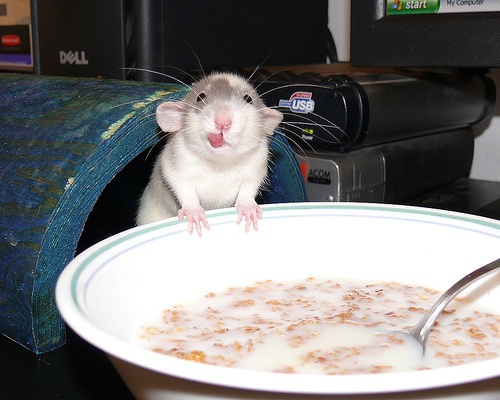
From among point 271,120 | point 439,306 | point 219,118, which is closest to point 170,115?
point 219,118

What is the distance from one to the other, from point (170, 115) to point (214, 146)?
93mm

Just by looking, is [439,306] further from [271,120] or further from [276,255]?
[271,120]

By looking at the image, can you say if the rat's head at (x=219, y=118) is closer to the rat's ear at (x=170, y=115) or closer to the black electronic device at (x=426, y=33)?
the rat's ear at (x=170, y=115)

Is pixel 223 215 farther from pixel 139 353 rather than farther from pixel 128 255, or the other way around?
pixel 139 353

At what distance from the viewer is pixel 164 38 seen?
1.42 meters

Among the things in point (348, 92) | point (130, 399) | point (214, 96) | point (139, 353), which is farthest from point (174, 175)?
point (139, 353)

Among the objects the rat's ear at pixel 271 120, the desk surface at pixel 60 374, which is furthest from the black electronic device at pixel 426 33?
the desk surface at pixel 60 374

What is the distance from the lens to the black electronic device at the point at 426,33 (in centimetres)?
108

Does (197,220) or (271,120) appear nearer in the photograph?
(197,220)

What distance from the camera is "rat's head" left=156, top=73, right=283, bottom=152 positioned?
1.03m

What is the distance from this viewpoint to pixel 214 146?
1056 millimetres

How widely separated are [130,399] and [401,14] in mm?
866

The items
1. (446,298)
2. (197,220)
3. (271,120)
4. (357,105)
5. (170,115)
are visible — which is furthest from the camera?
(357,105)

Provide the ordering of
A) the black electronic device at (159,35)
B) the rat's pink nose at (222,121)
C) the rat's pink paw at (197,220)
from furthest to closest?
the black electronic device at (159,35) → the rat's pink nose at (222,121) → the rat's pink paw at (197,220)
